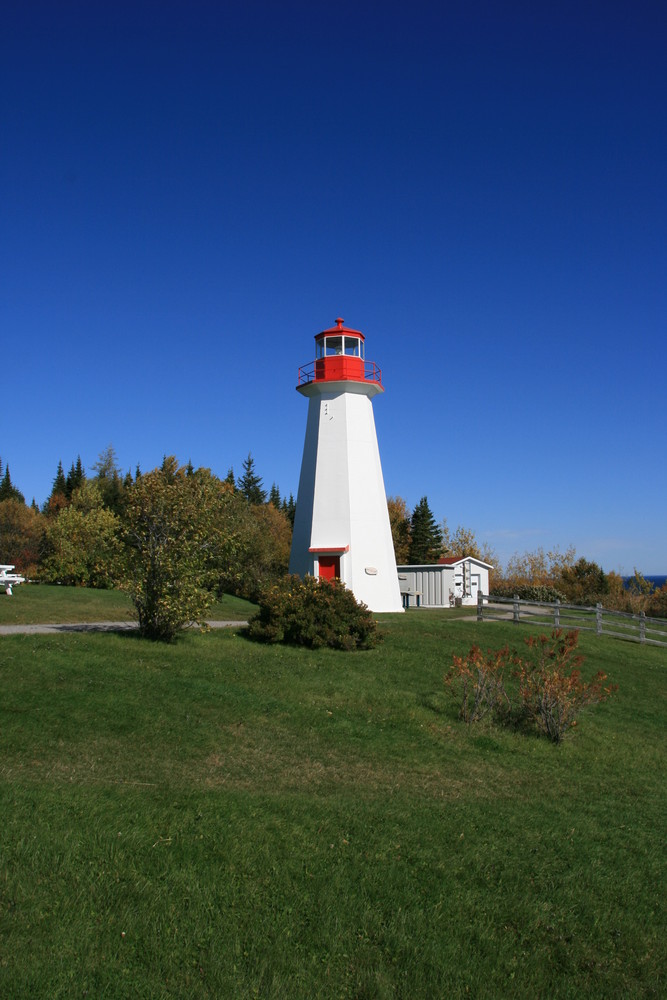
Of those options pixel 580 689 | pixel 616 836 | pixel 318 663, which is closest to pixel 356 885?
pixel 616 836

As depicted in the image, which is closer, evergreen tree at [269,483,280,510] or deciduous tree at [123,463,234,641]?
deciduous tree at [123,463,234,641]

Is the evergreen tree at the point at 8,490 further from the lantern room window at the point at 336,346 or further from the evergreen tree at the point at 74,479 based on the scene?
the lantern room window at the point at 336,346

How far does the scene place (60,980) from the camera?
4.28 meters

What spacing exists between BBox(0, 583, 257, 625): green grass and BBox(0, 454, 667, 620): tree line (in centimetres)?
110

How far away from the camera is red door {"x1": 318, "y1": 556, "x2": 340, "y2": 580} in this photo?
25.4 metres

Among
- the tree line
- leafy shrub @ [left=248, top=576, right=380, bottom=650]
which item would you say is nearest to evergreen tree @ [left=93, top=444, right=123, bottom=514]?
the tree line

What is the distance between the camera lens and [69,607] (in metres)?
22.4

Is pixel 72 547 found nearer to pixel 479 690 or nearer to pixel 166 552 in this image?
pixel 166 552

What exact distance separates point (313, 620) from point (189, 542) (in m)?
3.37

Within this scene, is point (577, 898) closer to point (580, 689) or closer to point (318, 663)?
point (580, 689)

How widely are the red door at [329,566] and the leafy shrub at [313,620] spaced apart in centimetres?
803

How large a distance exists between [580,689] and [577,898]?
6.30m

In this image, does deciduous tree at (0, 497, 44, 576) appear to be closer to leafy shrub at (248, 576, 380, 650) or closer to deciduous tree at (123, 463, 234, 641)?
leafy shrub at (248, 576, 380, 650)

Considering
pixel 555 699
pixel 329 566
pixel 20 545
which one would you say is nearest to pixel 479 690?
pixel 555 699
